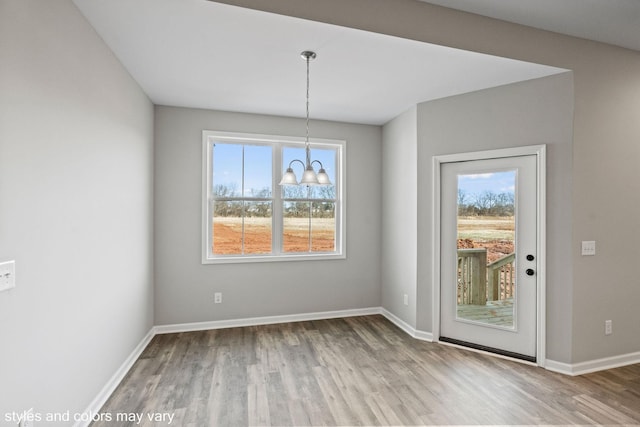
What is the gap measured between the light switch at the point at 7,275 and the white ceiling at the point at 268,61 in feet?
5.24

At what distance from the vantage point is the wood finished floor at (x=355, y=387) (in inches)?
87.0

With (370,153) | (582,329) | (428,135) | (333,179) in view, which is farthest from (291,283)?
(582,329)

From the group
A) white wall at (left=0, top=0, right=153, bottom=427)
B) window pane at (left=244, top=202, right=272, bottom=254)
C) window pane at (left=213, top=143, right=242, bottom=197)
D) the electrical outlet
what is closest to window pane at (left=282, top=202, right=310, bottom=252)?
window pane at (left=244, top=202, right=272, bottom=254)

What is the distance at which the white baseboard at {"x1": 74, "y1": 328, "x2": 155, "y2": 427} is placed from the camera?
2.16 m

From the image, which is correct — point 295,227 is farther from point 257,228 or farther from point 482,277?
point 482,277

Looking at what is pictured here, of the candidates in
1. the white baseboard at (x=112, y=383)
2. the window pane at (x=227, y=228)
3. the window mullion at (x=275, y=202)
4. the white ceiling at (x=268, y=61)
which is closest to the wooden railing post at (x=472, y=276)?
the white ceiling at (x=268, y=61)

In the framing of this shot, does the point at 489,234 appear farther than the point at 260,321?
No

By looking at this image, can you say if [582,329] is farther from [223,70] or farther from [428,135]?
[223,70]

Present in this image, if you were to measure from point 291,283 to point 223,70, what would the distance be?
269 centimetres

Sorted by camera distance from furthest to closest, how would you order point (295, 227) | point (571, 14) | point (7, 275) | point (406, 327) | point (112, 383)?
point (295, 227) < point (406, 327) < point (112, 383) < point (571, 14) < point (7, 275)

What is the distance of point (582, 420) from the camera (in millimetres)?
2152

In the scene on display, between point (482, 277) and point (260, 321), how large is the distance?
2.72 meters

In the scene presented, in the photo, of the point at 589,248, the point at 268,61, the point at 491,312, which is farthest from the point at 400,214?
the point at 268,61

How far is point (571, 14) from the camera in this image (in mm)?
2416
